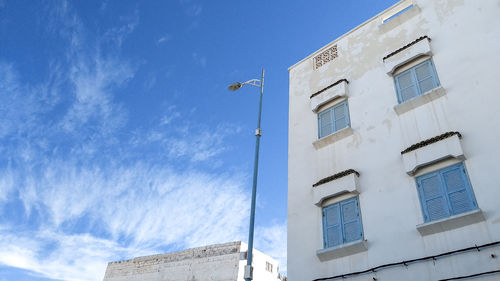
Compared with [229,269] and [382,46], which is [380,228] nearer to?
[382,46]

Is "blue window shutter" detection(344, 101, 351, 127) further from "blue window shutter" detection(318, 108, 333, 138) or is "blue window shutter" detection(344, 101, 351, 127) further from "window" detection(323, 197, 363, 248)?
"window" detection(323, 197, 363, 248)

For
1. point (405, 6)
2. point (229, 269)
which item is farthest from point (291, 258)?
point (229, 269)

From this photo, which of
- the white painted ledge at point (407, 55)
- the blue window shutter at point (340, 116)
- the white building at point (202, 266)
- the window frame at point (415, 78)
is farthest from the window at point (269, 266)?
the window frame at point (415, 78)

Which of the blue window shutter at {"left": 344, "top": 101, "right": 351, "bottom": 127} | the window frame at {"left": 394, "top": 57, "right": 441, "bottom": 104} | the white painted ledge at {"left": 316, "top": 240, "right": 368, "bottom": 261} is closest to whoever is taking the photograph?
the white painted ledge at {"left": 316, "top": 240, "right": 368, "bottom": 261}

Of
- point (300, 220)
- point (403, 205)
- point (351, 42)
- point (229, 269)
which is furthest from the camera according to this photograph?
point (229, 269)

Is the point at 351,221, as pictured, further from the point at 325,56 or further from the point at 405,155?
the point at 325,56

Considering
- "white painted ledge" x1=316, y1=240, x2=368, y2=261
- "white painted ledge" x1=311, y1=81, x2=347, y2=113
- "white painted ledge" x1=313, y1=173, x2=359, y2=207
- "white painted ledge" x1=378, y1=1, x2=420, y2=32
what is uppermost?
"white painted ledge" x1=378, y1=1, x2=420, y2=32

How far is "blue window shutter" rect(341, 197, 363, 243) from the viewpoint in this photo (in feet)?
32.3

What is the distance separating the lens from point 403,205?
9.36 metres

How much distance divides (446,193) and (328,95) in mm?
5588

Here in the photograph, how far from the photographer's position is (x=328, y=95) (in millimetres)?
13258

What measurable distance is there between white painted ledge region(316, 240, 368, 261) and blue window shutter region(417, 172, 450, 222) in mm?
1665

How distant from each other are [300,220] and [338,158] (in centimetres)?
220

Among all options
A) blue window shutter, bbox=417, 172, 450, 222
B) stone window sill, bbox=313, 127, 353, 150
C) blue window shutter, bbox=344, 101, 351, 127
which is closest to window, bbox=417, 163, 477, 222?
blue window shutter, bbox=417, 172, 450, 222
